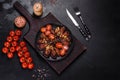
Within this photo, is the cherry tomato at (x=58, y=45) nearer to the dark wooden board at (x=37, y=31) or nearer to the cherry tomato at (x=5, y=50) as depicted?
the dark wooden board at (x=37, y=31)

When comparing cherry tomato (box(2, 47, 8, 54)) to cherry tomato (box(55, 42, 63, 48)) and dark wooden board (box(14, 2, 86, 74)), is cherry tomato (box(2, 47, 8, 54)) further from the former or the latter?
cherry tomato (box(55, 42, 63, 48))

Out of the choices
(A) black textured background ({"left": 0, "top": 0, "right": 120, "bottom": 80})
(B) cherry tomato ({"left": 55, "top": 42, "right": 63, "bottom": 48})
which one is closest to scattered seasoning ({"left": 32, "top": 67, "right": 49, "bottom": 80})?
(A) black textured background ({"left": 0, "top": 0, "right": 120, "bottom": 80})

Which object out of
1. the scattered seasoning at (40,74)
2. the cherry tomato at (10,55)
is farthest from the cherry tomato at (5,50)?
the scattered seasoning at (40,74)

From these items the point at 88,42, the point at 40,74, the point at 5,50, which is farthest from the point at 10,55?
the point at 88,42

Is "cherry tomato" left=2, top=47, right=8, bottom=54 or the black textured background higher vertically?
"cherry tomato" left=2, top=47, right=8, bottom=54

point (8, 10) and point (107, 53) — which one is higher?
point (8, 10)

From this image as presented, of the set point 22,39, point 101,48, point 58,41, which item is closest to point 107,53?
point 101,48

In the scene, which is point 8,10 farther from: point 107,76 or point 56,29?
point 107,76
